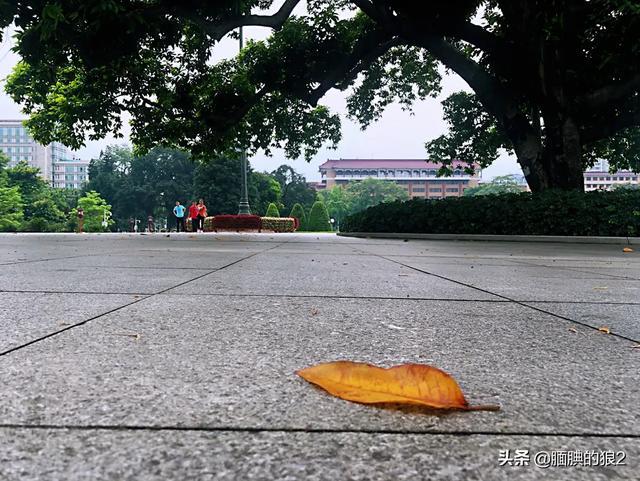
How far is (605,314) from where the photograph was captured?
2.65 meters

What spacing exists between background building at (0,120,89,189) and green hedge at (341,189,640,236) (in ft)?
553

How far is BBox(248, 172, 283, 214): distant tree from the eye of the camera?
57000 mm

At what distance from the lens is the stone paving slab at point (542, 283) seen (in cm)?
338

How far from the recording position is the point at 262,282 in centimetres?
387

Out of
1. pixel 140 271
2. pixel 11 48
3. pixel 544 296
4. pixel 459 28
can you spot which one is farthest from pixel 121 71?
pixel 544 296

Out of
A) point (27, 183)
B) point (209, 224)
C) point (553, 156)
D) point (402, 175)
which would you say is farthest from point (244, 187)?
point (402, 175)

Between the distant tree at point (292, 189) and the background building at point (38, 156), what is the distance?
112378 millimetres

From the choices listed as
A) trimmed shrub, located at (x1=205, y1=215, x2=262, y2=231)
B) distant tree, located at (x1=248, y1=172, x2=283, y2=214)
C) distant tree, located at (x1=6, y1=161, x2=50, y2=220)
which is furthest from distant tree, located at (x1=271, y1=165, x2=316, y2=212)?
trimmed shrub, located at (x1=205, y1=215, x2=262, y2=231)

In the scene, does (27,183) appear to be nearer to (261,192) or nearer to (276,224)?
(261,192)

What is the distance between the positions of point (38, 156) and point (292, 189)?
130 metres

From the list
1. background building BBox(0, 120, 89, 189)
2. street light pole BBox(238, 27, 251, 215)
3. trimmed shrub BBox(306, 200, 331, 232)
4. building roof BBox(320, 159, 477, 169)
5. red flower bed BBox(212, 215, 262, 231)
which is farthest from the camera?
background building BBox(0, 120, 89, 189)

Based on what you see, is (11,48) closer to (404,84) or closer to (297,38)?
(297,38)

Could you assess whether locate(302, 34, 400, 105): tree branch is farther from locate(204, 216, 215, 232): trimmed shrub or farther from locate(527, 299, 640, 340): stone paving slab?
locate(204, 216, 215, 232): trimmed shrub

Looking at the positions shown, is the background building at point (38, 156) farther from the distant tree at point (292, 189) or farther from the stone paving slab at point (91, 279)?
the stone paving slab at point (91, 279)
